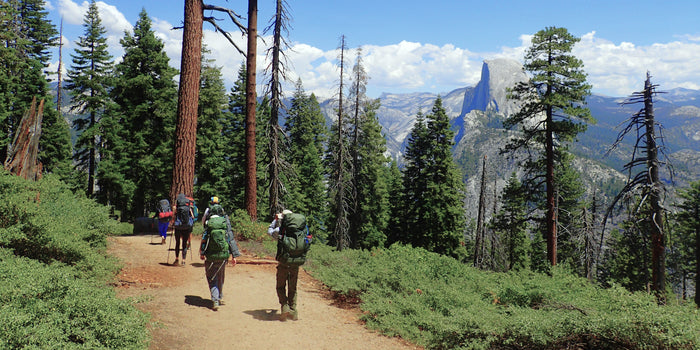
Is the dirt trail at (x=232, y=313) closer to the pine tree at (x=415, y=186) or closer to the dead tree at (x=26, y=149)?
the dead tree at (x=26, y=149)

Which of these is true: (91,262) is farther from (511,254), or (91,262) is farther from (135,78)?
(511,254)

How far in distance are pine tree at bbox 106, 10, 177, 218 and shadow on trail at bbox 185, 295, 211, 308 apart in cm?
2034

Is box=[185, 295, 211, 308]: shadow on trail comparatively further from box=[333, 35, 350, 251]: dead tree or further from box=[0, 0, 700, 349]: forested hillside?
box=[333, 35, 350, 251]: dead tree

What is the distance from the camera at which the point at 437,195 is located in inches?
1162

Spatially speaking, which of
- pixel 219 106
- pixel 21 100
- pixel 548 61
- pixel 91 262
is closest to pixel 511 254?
pixel 548 61

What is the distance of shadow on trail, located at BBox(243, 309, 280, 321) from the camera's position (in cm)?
699

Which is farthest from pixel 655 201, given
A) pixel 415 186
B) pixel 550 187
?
pixel 415 186

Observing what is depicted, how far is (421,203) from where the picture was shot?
3086 cm

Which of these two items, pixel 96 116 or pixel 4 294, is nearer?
pixel 4 294

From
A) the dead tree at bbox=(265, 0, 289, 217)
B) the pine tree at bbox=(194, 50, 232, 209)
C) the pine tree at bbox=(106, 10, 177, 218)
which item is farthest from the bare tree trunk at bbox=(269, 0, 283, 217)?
the pine tree at bbox=(194, 50, 232, 209)

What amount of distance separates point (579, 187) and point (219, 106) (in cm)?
3375

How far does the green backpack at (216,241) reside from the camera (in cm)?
729

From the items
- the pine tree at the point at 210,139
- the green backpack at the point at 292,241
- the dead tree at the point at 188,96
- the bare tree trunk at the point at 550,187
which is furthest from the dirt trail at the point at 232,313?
the pine tree at the point at 210,139

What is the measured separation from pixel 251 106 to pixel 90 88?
836 inches
